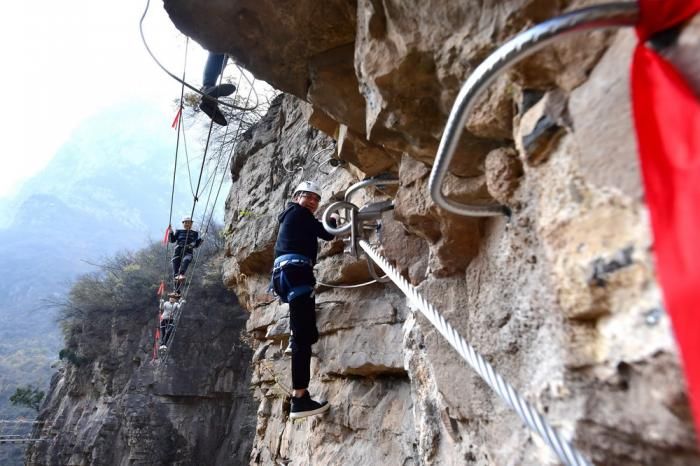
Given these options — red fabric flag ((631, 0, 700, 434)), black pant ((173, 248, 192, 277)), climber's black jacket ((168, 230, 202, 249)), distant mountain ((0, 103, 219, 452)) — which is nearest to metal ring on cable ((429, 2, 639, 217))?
red fabric flag ((631, 0, 700, 434))

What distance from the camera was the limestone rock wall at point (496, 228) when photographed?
85cm

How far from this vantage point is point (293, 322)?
3.35 metres

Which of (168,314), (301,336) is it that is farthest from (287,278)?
(168,314)

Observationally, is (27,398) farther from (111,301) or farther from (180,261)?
(180,261)

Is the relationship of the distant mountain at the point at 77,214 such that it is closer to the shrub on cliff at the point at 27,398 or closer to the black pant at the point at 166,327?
the shrub on cliff at the point at 27,398

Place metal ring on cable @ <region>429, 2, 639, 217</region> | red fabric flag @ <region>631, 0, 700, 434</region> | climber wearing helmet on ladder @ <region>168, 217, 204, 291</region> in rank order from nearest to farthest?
red fabric flag @ <region>631, 0, 700, 434</region>, metal ring on cable @ <region>429, 2, 639, 217</region>, climber wearing helmet on ladder @ <region>168, 217, 204, 291</region>

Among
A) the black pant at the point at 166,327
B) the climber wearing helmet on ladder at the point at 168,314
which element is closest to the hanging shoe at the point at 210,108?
the climber wearing helmet on ladder at the point at 168,314

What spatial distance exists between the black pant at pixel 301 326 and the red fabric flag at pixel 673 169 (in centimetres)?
274

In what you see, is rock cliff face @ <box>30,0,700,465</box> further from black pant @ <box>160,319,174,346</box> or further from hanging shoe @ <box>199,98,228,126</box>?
black pant @ <box>160,319,174,346</box>

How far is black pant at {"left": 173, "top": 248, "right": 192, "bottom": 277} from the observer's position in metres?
9.08

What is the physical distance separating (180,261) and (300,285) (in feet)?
22.2

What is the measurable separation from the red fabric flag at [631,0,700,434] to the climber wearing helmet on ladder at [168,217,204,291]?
27.5ft

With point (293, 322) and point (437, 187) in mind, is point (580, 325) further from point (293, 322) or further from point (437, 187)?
point (293, 322)

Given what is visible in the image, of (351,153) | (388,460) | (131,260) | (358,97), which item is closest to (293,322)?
(388,460)
